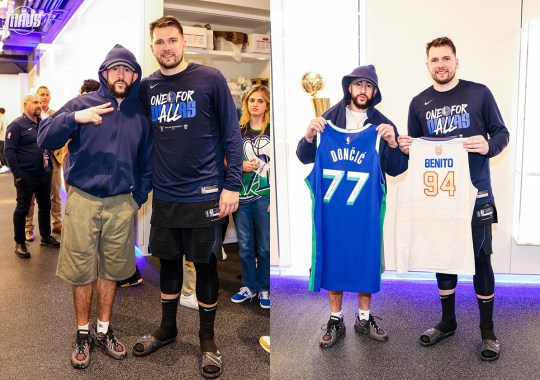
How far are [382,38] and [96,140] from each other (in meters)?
2.24

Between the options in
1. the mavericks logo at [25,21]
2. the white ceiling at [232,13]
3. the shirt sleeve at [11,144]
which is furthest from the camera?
the mavericks logo at [25,21]

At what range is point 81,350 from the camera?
7.70 ft

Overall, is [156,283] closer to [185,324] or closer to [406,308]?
[185,324]

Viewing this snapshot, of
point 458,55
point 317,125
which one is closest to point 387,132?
point 317,125

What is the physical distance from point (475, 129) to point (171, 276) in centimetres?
157

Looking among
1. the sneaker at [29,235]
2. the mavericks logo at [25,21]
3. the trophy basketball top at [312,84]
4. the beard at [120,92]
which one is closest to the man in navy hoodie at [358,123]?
the trophy basketball top at [312,84]

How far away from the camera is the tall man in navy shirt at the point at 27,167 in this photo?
3648mm

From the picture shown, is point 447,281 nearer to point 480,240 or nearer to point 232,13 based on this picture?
point 480,240

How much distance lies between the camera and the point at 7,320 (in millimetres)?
2854

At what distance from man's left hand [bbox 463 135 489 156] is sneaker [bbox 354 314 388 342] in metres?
1.00

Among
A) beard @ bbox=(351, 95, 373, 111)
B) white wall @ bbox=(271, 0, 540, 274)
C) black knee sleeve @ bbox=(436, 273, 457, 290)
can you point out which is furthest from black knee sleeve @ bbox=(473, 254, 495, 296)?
white wall @ bbox=(271, 0, 540, 274)

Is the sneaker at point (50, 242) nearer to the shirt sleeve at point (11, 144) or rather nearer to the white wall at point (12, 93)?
the shirt sleeve at point (11, 144)

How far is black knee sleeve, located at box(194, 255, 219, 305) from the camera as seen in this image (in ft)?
7.59

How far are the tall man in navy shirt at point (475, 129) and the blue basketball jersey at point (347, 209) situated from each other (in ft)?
0.81
